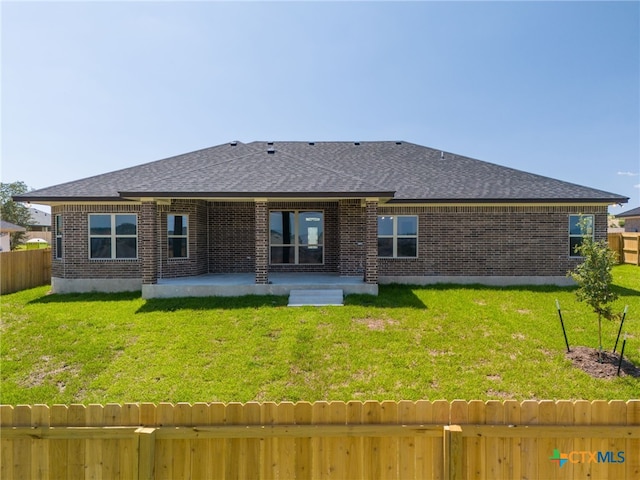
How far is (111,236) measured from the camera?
13.0 meters

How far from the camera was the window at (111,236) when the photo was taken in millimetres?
12938

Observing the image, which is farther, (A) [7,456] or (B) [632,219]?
(B) [632,219]

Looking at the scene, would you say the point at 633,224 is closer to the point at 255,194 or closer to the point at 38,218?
the point at 255,194

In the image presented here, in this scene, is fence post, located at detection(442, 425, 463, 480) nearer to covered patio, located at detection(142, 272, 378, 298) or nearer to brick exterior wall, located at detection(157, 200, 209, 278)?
covered patio, located at detection(142, 272, 378, 298)

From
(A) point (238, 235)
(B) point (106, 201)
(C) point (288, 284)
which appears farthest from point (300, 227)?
(B) point (106, 201)

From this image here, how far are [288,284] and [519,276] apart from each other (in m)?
8.34

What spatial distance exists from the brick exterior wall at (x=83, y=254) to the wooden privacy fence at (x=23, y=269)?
2.24m

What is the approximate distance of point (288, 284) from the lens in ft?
37.3

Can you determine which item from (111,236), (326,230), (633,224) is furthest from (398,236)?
(633,224)

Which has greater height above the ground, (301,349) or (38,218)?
(38,218)

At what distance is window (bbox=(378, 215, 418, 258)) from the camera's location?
523 inches

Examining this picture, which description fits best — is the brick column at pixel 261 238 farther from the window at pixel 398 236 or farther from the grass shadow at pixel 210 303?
the window at pixel 398 236

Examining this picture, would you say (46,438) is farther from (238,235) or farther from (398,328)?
(238,235)

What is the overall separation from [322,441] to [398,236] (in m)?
10.7
